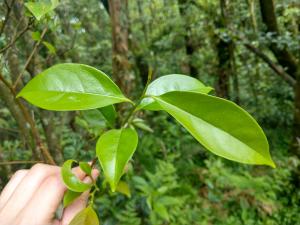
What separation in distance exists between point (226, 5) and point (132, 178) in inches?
92.5

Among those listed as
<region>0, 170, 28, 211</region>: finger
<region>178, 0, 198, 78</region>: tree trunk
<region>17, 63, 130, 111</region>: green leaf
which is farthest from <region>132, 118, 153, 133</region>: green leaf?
<region>178, 0, 198, 78</region>: tree trunk

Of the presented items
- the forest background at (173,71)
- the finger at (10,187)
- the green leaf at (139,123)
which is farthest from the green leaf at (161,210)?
the finger at (10,187)

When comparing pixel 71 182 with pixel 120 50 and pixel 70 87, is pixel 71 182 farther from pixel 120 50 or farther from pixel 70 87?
pixel 120 50

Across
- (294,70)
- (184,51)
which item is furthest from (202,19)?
(294,70)

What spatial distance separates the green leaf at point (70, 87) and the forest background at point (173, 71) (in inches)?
6.0

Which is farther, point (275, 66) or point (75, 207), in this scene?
point (275, 66)

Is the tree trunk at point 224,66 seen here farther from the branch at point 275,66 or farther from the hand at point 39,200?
the hand at point 39,200

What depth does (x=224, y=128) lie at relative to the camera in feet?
1.11

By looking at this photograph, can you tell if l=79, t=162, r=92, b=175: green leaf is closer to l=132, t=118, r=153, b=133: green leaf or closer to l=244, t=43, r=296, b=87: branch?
l=132, t=118, r=153, b=133: green leaf

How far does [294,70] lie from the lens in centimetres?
340

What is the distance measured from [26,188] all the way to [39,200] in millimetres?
50

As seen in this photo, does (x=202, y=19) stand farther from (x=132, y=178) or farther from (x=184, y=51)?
(x=132, y=178)

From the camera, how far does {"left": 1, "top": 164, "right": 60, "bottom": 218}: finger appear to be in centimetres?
51

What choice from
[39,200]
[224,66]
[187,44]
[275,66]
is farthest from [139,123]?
[187,44]
